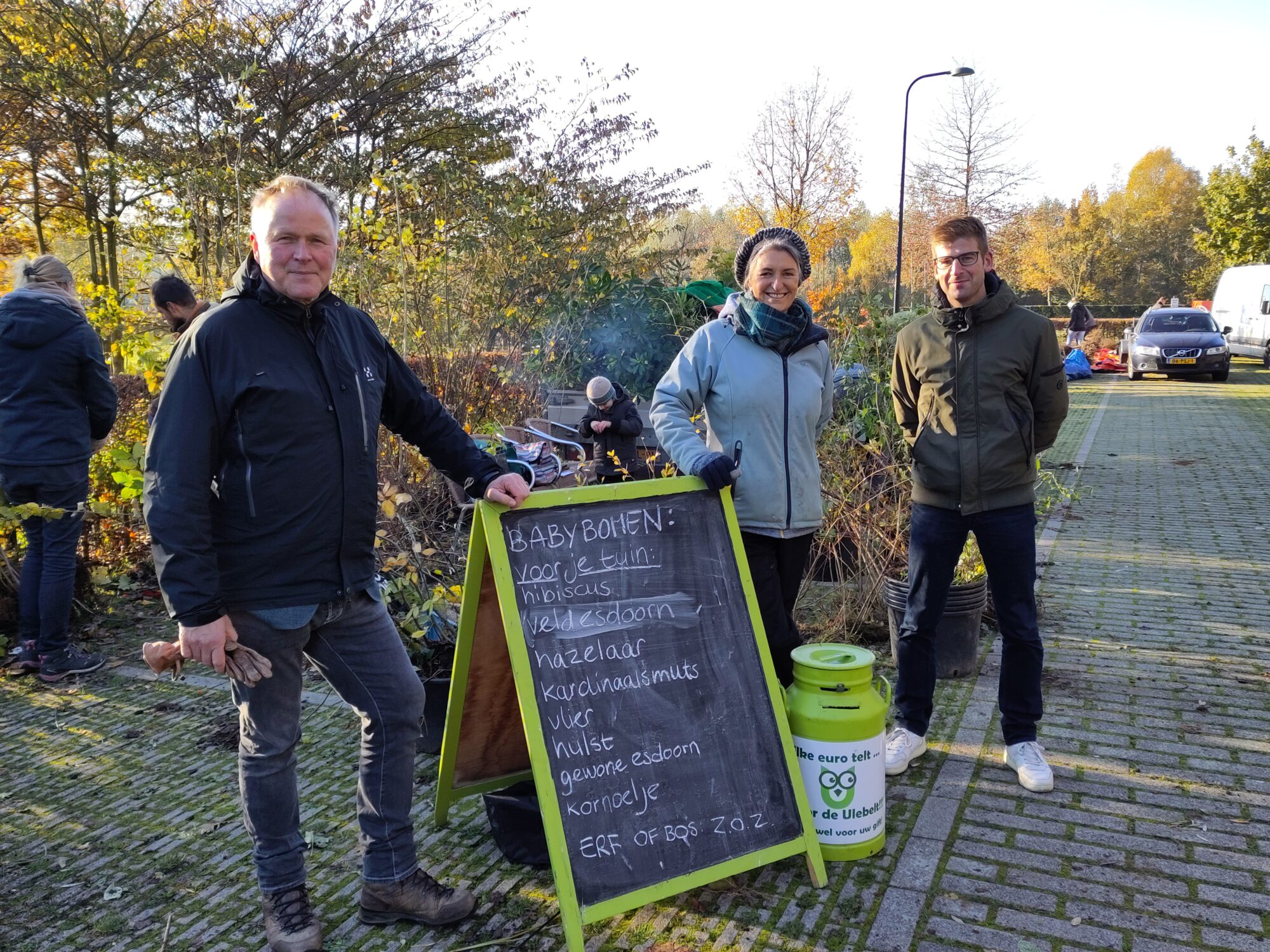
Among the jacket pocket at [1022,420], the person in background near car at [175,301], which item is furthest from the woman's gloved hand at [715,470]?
the person in background near car at [175,301]

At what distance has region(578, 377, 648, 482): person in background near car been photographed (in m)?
→ 8.40

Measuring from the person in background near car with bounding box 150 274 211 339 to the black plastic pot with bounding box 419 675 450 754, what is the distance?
2793mm

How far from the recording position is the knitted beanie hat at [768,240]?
11.5 ft

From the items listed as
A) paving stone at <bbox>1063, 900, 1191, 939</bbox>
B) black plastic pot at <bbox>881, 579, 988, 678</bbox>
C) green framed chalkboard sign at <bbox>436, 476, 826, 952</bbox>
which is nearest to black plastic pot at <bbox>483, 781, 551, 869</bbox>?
green framed chalkboard sign at <bbox>436, 476, 826, 952</bbox>

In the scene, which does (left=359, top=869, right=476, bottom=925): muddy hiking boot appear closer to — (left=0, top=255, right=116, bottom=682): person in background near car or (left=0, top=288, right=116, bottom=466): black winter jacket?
(left=0, top=255, right=116, bottom=682): person in background near car

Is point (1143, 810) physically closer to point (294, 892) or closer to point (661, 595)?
point (661, 595)

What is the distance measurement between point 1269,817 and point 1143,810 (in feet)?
1.42

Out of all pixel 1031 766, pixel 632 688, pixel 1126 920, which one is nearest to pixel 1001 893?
pixel 1126 920

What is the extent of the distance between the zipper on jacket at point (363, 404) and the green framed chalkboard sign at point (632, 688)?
0.41 meters

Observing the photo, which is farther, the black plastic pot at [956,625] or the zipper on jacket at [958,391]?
the black plastic pot at [956,625]

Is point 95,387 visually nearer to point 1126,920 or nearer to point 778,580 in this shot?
point 778,580

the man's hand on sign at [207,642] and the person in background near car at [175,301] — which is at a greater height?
the person in background near car at [175,301]

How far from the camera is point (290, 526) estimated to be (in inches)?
101

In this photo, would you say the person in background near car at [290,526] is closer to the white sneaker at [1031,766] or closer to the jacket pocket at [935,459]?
the jacket pocket at [935,459]
